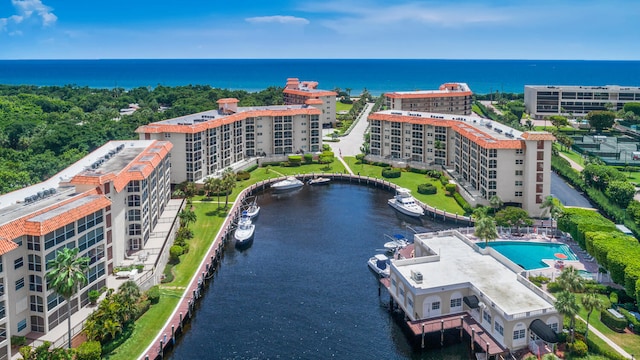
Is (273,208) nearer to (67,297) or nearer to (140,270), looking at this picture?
(140,270)

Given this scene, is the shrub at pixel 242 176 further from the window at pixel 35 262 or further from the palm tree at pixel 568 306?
the palm tree at pixel 568 306

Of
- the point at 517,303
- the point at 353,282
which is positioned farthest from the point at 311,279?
the point at 517,303

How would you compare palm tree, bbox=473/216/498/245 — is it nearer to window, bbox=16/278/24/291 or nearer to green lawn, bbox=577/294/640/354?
green lawn, bbox=577/294/640/354

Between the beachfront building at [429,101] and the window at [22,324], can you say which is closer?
the window at [22,324]

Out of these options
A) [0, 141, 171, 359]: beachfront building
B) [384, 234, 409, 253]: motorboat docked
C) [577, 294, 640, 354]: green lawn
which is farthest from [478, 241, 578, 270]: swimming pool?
[0, 141, 171, 359]: beachfront building

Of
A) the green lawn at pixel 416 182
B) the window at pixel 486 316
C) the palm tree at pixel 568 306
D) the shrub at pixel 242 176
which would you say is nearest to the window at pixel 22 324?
the window at pixel 486 316

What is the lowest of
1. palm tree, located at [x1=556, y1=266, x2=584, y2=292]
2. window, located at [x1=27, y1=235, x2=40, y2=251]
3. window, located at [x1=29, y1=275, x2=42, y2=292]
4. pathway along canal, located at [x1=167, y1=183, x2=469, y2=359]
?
pathway along canal, located at [x1=167, y1=183, x2=469, y2=359]
